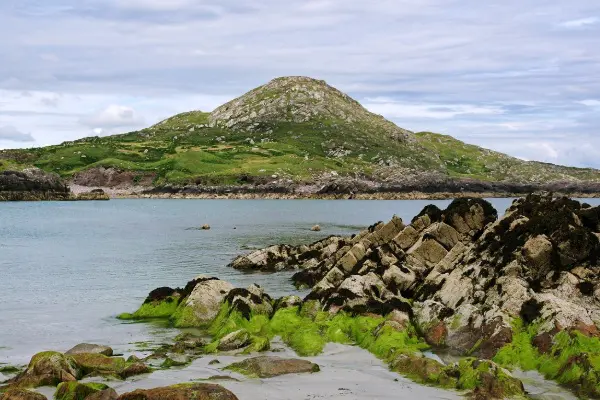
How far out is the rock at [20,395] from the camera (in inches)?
659

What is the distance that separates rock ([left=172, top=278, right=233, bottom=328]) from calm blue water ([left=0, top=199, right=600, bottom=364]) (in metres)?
1.22

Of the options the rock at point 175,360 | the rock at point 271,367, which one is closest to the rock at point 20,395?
the rock at point 175,360

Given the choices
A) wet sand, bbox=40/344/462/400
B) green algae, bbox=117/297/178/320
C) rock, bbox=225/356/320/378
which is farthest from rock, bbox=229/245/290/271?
rock, bbox=225/356/320/378

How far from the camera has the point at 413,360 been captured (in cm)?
2119

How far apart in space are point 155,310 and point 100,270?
21823 mm

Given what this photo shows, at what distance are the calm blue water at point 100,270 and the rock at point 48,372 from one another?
13.1 feet

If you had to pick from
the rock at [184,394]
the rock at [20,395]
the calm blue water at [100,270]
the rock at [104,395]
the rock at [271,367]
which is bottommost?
the calm blue water at [100,270]

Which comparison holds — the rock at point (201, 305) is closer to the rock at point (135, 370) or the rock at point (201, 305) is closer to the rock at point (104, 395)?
the rock at point (135, 370)

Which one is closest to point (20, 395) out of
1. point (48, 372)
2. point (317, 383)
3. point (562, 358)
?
point (48, 372)

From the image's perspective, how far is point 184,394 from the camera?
53.5 ft

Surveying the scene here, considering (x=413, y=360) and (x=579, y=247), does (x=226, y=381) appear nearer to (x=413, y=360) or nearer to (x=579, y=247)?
(x=413, y=360)

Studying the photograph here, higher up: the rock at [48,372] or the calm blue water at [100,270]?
the rock at [48,372]

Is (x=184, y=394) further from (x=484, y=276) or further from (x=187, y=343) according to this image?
(x=484, y=276)

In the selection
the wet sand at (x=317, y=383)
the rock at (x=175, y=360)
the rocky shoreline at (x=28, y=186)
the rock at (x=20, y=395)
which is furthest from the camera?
the rocky shoreline at (x=28, y=186)
